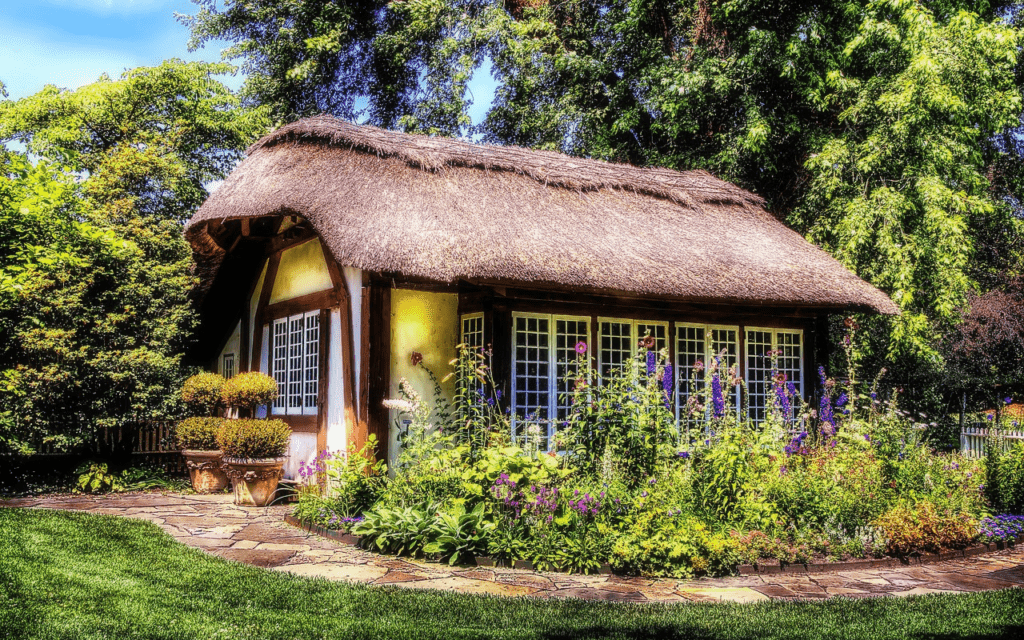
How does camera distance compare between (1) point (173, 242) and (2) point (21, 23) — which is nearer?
(2) point (21, 23)

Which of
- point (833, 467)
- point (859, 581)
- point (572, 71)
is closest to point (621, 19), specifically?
point (572, 71)

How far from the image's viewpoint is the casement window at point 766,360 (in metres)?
11.7

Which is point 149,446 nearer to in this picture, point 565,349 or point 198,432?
point 198,432

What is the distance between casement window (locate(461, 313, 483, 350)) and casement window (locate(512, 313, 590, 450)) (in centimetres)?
42

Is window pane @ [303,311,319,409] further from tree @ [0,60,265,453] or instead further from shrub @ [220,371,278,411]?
tree @ [0,60,265,453]

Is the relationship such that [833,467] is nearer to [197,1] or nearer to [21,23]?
[21,23]

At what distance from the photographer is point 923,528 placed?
762 cm

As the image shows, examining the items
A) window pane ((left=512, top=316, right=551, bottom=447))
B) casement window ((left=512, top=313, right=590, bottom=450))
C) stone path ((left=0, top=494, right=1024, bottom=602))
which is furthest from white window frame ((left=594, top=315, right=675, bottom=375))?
stone path ((left=0, top=494, right=1024, bottom=602))

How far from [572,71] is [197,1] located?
37.4 feet

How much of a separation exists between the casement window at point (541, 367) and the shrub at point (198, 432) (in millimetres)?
4897

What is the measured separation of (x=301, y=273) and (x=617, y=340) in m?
4.61

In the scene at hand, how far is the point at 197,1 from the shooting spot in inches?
919

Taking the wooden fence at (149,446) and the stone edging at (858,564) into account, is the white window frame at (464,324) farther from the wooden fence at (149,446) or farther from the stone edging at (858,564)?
the wooden fence at (149,446)

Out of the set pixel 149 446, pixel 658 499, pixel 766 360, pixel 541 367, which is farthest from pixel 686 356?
pixel 149 446
